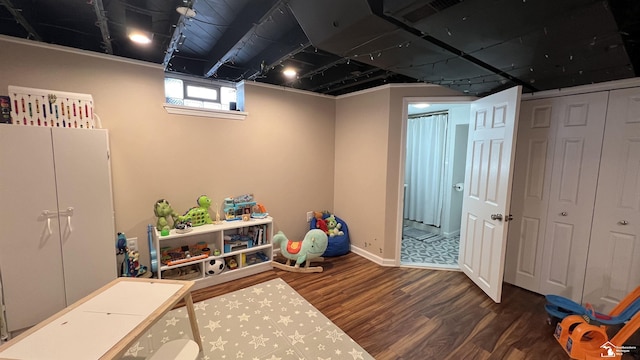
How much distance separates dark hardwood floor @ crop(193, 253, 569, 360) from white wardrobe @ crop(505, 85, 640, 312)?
0.41m

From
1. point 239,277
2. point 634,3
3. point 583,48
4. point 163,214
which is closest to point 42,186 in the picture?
point 163,214

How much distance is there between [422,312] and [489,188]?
1467mm

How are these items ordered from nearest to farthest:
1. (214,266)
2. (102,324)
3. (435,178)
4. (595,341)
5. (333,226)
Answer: (102,324) < (595,341) < (214,266) < (333,226) < (435,178)

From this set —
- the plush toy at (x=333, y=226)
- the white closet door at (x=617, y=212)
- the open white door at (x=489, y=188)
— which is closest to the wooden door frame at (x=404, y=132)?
the open white door at (x=489, y=188)

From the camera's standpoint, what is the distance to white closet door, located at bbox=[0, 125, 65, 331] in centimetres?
185

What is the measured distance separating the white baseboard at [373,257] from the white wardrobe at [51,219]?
293 cm

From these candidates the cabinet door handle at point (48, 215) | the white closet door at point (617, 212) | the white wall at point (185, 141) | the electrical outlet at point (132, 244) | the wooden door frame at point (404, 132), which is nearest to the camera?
the cabinet door handle at point (48, 215)

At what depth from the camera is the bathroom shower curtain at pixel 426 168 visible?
4.62m

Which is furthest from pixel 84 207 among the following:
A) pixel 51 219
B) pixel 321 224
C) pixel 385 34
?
pixel 385 34

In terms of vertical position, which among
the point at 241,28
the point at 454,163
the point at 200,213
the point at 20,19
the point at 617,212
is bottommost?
the point at 200,213

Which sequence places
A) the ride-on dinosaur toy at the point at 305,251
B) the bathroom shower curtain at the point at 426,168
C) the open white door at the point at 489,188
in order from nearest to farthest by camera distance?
the open white door at the point at 489,188
the ride-on dinosaur toy at the point at 305,251
the bathroom shower curtain at the point at 426,168

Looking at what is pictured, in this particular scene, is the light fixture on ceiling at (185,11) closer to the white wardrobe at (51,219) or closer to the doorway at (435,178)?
the white wardrobe at (51,219)

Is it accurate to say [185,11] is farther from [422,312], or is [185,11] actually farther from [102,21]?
[422,312]

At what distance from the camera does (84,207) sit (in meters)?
2.13
